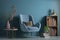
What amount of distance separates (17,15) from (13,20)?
0.28 meters

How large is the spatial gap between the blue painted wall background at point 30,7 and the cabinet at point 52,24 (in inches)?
12.3

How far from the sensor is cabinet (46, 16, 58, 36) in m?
6.26

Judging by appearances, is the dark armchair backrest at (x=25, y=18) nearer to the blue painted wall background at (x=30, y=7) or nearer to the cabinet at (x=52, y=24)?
the blue painted wall background at (x=30, y=7)

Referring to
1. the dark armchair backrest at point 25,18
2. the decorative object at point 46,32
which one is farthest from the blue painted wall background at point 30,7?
the decorative object at point 46,32

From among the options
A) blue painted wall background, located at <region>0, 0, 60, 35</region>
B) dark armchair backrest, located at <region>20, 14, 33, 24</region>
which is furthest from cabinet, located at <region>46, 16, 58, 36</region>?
dark armchair backrest, located at <region>20, 14, 33, 24</region>

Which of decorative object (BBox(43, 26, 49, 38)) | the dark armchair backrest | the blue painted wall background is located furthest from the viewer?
the blue painted wall background

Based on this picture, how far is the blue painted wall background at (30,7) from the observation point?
6203 millimetres

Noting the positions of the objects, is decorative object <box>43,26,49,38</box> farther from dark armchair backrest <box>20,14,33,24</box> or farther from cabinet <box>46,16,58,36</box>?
dark armchair backrest <box>20,14,33,24</box>

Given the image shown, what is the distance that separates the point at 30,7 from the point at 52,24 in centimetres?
124

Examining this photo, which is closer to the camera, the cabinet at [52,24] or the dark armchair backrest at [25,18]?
the dark armchair backrest at [25,18]

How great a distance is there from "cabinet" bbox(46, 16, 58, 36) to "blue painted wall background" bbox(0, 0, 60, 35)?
31cm

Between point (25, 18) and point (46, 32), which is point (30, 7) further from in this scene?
point (46, 32)

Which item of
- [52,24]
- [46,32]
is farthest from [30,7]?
[46,32]

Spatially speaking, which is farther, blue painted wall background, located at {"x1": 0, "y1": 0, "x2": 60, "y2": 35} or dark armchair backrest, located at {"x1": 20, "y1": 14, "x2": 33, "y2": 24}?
blue painted wall background, located at {"x1": 0, "y1": 0, "x2": 60, "y2": 35}
